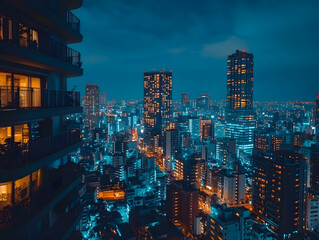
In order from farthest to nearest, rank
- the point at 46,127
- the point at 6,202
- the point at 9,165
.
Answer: the point at 46,127 < the point at 6,202 < the point at 9,165

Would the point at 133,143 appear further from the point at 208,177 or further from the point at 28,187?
the point at 28,187

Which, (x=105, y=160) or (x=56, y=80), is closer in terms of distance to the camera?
(x=56, y=80)

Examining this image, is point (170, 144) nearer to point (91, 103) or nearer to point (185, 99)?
point (91, 103)

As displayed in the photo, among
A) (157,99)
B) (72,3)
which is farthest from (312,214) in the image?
(157,99)

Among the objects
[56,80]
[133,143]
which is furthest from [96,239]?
[133,143]

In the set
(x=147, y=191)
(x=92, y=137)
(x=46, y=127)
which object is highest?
(x=46, y=127)

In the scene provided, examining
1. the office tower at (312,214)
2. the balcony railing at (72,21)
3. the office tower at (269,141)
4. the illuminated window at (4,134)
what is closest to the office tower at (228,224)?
the office tower at (312,214)

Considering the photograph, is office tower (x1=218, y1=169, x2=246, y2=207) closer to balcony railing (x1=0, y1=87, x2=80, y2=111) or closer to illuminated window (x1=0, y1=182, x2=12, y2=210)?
balcony railing (x1=0, y1=87, x2=80, y2=111)

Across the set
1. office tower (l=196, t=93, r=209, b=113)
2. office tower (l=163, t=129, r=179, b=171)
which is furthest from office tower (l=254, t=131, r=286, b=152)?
office tower (l=196, t=93, r=209, b=113)
